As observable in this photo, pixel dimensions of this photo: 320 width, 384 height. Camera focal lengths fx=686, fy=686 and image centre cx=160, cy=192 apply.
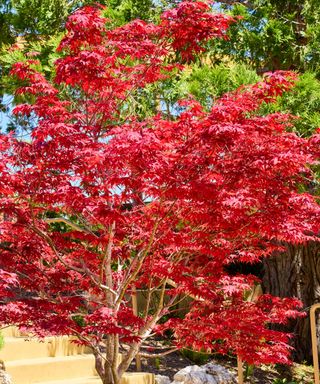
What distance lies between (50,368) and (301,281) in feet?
13.9

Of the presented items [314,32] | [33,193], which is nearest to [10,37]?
[314,32]

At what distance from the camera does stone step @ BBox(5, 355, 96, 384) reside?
282 inches

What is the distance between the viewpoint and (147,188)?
15.7ft

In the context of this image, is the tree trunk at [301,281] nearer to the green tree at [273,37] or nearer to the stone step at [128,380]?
the green tree at [273,37]

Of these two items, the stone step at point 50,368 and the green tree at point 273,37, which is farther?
the green tree at point 273,37

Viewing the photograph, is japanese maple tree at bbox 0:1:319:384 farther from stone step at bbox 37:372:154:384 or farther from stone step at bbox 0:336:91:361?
stone step at bbox 0:336:91:361

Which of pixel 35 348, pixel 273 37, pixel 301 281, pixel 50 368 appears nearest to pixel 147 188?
pixel 50 368

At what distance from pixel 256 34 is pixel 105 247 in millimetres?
4599

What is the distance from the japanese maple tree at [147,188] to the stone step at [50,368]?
1.54m

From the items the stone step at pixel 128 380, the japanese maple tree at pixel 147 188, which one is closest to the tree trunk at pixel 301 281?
the stone step at pixel 128 380

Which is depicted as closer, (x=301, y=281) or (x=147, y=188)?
(x=147, y=188)

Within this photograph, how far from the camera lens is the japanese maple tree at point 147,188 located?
4.82 meters

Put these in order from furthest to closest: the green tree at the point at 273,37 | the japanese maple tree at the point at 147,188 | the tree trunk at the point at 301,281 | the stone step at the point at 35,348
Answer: the tree trunk at the point at 301,281, the green tree at the point at 273,37, the stone step at the point at 35,348, the japanese maple tree at the point at 147,188

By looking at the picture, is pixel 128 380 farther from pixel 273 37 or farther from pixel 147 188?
pixel 273 37
